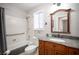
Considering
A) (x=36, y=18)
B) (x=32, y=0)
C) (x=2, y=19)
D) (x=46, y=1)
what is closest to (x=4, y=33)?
(x=2, y=19)

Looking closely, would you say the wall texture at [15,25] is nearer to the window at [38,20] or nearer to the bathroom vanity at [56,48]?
the window at [38,20]

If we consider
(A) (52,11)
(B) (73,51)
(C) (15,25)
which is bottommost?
(B) (73,51)

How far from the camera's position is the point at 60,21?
4.58 ft

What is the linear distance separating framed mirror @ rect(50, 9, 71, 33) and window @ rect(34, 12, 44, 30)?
137 mm

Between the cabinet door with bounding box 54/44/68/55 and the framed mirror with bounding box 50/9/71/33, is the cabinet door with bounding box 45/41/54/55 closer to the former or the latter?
the cabinet door with bounding box 54/44/68/55

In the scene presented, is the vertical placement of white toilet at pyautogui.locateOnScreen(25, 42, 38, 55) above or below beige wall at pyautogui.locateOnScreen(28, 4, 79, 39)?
below

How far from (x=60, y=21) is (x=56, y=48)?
1.21 feet

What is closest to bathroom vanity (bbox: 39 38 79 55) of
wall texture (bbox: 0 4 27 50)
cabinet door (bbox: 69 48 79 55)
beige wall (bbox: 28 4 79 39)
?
cabinet door (bbox: 69 48 79 55)

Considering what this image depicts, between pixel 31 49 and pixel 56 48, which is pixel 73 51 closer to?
pixel 56 48

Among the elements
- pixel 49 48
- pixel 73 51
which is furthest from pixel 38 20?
pixel 73 51

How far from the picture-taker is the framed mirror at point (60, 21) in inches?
53.7

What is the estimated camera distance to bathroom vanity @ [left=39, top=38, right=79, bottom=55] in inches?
52.9

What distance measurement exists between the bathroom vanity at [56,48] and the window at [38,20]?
7.2 inches

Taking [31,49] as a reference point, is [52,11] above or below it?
above
